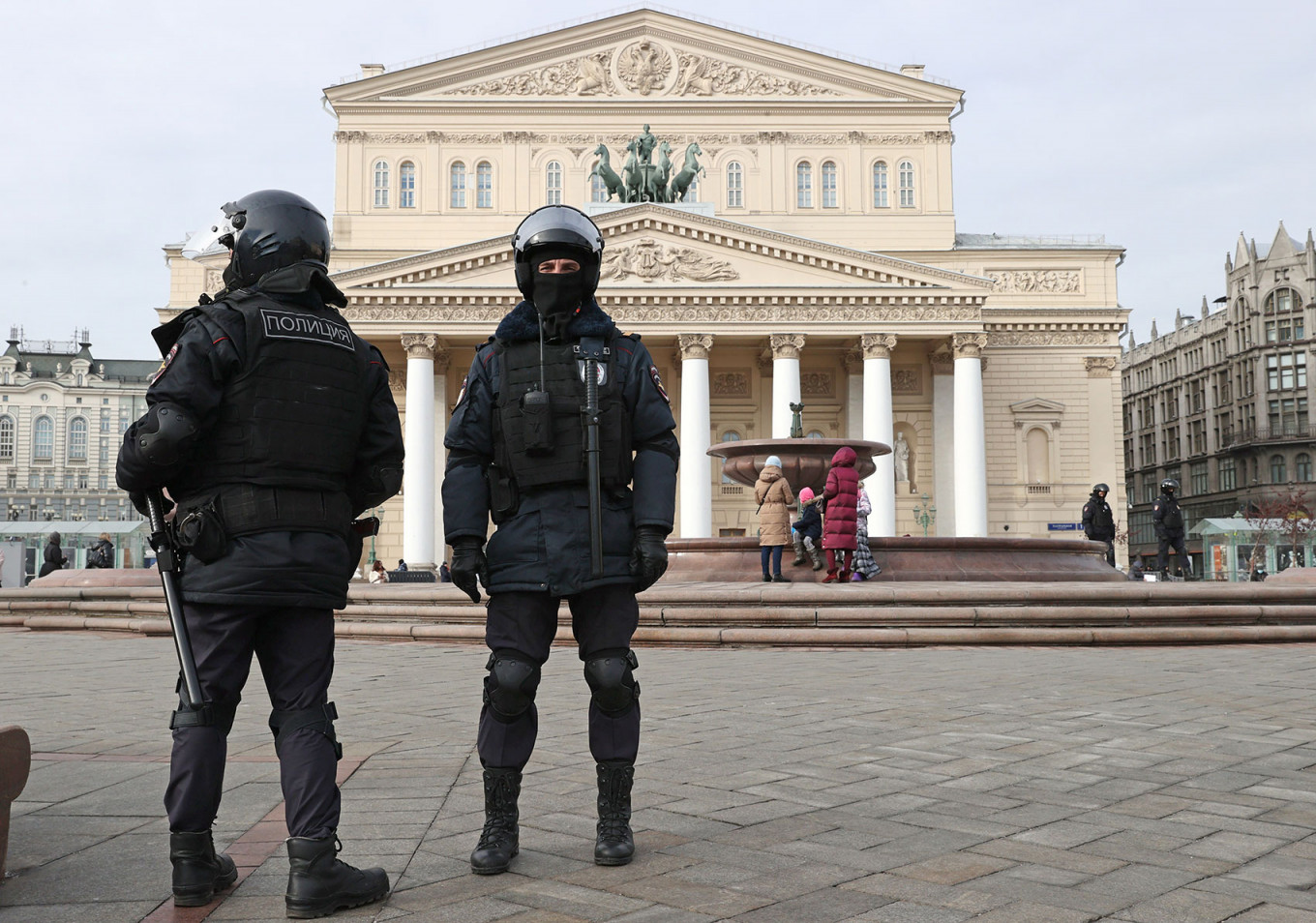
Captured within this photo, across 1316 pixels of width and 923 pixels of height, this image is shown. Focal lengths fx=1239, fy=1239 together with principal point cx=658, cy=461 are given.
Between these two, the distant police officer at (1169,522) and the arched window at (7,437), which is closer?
the distant police officer at (1169,522)

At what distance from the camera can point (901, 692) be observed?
8.46 meters

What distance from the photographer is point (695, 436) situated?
41.8 meters

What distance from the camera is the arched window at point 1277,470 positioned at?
7181 cm

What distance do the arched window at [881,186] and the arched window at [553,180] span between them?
12841 millimetres

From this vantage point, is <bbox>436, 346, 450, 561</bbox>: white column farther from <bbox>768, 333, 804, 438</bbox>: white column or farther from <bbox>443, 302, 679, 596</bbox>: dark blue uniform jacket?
<bbox>443, 302, 679, 596</bbox>: dark blue uniform jacket

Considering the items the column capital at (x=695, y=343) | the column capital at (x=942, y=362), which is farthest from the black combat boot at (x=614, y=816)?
the column capital at (x=942, y=362)

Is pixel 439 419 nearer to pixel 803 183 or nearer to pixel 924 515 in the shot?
pixel 803 183

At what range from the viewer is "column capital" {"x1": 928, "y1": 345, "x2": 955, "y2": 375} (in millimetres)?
45375

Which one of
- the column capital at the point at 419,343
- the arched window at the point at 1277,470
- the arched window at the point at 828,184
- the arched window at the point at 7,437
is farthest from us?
the arched window at the point at 7,437

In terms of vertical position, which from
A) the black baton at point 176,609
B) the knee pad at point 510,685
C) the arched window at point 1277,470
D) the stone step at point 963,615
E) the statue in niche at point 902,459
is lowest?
the stone step at point 963,615

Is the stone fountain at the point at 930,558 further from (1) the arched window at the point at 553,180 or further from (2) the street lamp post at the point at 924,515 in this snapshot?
(1) the arched window at the point at 553,180

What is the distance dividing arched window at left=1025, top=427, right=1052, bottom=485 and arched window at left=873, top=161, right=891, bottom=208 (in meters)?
11.1

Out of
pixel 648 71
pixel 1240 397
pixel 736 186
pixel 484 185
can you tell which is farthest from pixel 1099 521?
pixel 1240 397

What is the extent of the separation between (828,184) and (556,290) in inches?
1896
